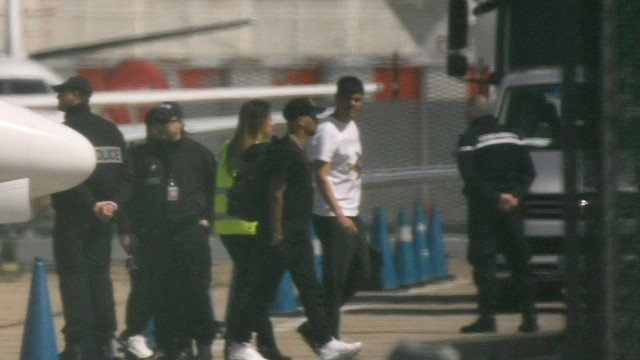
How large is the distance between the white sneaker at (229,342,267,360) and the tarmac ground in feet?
2.47

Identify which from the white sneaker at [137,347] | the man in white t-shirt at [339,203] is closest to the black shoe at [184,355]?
the white sneaker at [137,347]

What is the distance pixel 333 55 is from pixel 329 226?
65.5 ft

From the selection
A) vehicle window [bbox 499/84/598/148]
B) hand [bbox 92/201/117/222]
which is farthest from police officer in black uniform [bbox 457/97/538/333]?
hand [bbox 92/201/117/222]

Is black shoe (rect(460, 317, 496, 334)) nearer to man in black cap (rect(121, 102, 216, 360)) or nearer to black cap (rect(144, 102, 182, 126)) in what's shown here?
man in black cap (rect(121, 102, 216, 360))

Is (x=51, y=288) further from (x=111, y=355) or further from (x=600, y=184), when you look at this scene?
(x=600, y=184)

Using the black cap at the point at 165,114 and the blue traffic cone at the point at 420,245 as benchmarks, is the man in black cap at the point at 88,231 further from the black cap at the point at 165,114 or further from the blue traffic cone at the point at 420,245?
the blue traffic cone at the point at 420,245

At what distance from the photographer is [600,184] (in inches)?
155

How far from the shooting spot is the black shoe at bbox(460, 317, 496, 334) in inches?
420

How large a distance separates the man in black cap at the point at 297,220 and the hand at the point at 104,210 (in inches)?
38.0

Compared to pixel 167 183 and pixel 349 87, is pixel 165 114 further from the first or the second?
pixel 349 87

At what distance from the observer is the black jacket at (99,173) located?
29.9 feet

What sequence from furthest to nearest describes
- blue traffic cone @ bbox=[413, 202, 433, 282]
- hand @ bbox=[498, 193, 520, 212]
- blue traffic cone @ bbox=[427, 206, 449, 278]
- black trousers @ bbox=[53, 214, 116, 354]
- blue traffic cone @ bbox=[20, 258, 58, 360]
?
blue traffic cone @ bbox=[427, 206, 449, 278] < blue traffic cone @ bbox=[413, 202, 433, 282] < hand @ bbox=[498, 193, 520, 212] < black trousers @ bbox=[53, 214, 116, 354] < blue traffic cone @ bbox=[20, 258, 58, 360]

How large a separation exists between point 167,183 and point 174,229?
0.27 m

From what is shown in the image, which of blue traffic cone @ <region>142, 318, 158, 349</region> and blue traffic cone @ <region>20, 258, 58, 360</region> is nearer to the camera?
blue traffic cone @ <region>20, 258, 58, 360</region>
